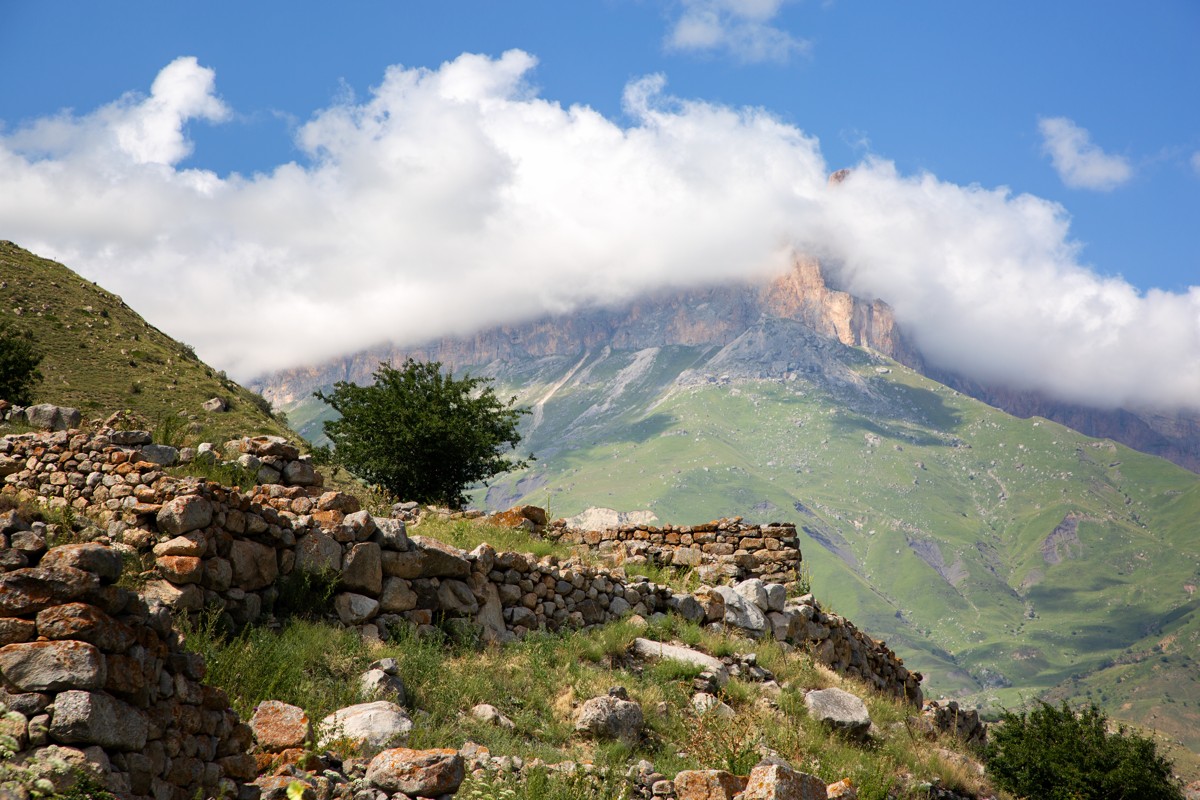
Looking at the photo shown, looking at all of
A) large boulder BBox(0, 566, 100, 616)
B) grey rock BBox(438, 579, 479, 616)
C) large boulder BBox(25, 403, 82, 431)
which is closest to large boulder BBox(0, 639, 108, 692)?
large boulder BBox(0, 566, 100, 616)

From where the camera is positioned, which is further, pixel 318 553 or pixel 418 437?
pixel 418 437

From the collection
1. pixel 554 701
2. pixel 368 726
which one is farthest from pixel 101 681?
pixel 554 701

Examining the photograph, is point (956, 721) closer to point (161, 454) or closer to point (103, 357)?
point (161, 454)

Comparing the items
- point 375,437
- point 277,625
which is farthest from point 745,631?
point 375,437

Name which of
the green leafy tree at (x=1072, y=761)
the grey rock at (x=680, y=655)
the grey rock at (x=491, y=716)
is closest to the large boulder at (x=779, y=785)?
the grey rock at (x=491, y=716)

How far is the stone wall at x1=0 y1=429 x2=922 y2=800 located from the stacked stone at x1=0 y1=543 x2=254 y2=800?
0.01 meters

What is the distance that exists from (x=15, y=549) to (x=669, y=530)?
15.9 m

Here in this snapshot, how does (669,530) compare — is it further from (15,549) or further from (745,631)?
(15,549)

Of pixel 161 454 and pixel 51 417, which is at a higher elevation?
pixel 51 417

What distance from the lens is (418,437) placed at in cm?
2469

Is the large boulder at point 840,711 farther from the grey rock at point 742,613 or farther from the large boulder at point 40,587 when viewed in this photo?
the large boulder at point 40,587

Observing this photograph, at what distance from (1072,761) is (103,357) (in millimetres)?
43709

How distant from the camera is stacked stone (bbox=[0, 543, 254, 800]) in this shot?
4746 millimetres

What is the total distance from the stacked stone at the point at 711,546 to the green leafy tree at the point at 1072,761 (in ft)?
17.4
